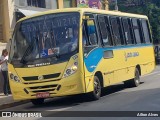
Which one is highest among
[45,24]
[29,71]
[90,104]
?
[45,24]

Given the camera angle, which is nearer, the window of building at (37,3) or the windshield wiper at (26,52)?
the windshield wiper at (26,52)

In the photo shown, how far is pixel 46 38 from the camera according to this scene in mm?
12547

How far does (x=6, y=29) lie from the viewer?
2136cm

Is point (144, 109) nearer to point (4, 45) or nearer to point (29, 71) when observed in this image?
point (29, 71)

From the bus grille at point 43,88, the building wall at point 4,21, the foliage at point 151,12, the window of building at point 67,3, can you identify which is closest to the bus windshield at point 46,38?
the bus grille at point 43,88

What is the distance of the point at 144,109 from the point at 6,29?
12.5 meters

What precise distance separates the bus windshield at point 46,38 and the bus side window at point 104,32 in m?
1.57

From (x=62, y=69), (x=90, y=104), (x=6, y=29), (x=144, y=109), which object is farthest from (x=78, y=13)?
(x=6, y=29)

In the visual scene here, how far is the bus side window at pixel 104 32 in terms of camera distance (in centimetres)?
1390

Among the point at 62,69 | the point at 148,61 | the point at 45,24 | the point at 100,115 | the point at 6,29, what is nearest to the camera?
the point at 100,115

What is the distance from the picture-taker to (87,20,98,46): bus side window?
12.9 metres

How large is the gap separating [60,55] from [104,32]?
100 inches

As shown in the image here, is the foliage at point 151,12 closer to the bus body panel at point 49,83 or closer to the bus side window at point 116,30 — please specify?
the bus side window at point 116,30

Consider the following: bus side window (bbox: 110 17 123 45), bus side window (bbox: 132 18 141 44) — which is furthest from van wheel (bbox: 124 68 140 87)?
bus side window (bbox: 110 17 123 45)
